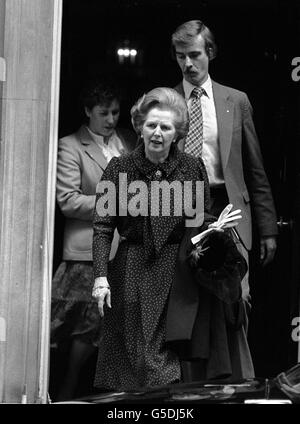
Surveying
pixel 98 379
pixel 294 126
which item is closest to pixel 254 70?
pixel 294 126

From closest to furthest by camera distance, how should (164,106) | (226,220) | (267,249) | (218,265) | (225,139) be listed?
(218,265) < (226,220) < (164,106) < (225,139) < (267,249)

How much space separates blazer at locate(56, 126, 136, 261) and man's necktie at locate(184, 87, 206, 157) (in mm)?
402

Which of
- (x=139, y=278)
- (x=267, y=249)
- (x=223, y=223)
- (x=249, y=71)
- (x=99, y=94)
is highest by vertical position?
(x=249, y=71)

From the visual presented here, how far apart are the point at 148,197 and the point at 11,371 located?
4.54ft

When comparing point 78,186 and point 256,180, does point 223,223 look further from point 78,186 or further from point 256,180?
point 78,186

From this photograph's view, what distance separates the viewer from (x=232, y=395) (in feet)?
17.0

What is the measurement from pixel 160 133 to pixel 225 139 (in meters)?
0.56

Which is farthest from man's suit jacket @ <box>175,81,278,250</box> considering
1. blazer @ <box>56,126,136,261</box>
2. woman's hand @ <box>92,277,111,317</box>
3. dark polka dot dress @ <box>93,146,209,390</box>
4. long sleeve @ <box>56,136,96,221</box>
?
woman's hand @ <box>92,277,111,317</box>

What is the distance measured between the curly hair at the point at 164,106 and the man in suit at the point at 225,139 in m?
0.21

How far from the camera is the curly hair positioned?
23.9 ft

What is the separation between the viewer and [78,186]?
7617mm

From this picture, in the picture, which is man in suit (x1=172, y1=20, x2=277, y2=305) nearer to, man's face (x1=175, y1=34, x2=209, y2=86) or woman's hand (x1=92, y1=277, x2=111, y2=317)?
man's face (x1=175, y1=34, x2=209, y2=86)

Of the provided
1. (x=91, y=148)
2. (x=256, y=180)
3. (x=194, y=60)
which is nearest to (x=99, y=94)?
(x=91, y=148)

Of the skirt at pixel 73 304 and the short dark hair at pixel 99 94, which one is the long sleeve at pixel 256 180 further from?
the skirt at pixel 73 304
